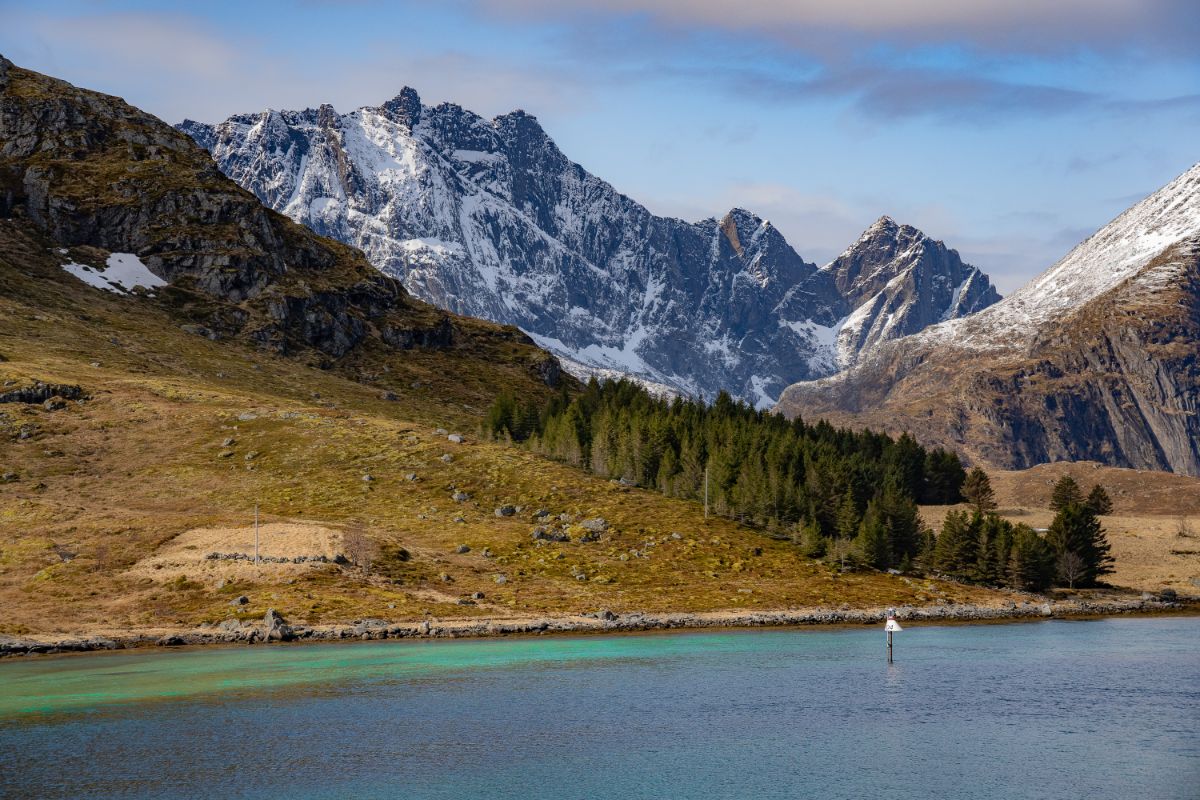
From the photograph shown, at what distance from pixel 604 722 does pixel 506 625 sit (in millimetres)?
42019

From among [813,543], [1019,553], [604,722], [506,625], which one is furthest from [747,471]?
[604,722]

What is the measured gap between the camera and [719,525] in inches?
5910

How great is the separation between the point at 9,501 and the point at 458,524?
5251 cm

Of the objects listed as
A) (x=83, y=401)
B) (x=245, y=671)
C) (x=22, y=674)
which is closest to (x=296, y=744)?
(x=245, y=671)

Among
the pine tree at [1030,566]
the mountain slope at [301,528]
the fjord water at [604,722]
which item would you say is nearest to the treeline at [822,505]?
the pine tree at [1030,566]

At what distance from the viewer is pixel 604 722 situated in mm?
64062

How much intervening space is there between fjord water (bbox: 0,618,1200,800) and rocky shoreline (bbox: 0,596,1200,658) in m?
4.04

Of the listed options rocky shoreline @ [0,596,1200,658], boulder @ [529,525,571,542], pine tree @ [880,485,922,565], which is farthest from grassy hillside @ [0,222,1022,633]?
pine tree @ [880,485,922,565]

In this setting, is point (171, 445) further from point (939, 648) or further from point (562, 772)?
point (562, 772)

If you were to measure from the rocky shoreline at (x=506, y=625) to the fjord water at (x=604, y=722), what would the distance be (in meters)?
4.04

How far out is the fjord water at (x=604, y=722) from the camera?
5094 centimetres

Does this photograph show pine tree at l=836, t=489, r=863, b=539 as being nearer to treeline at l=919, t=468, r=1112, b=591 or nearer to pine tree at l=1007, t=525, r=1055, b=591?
treeline at l=919, t=468, r=1112, b=591

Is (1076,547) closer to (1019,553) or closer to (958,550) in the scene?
(1019,553)

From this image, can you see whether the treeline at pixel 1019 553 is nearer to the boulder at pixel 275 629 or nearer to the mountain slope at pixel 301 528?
the mountain slope at pixel 301 528
